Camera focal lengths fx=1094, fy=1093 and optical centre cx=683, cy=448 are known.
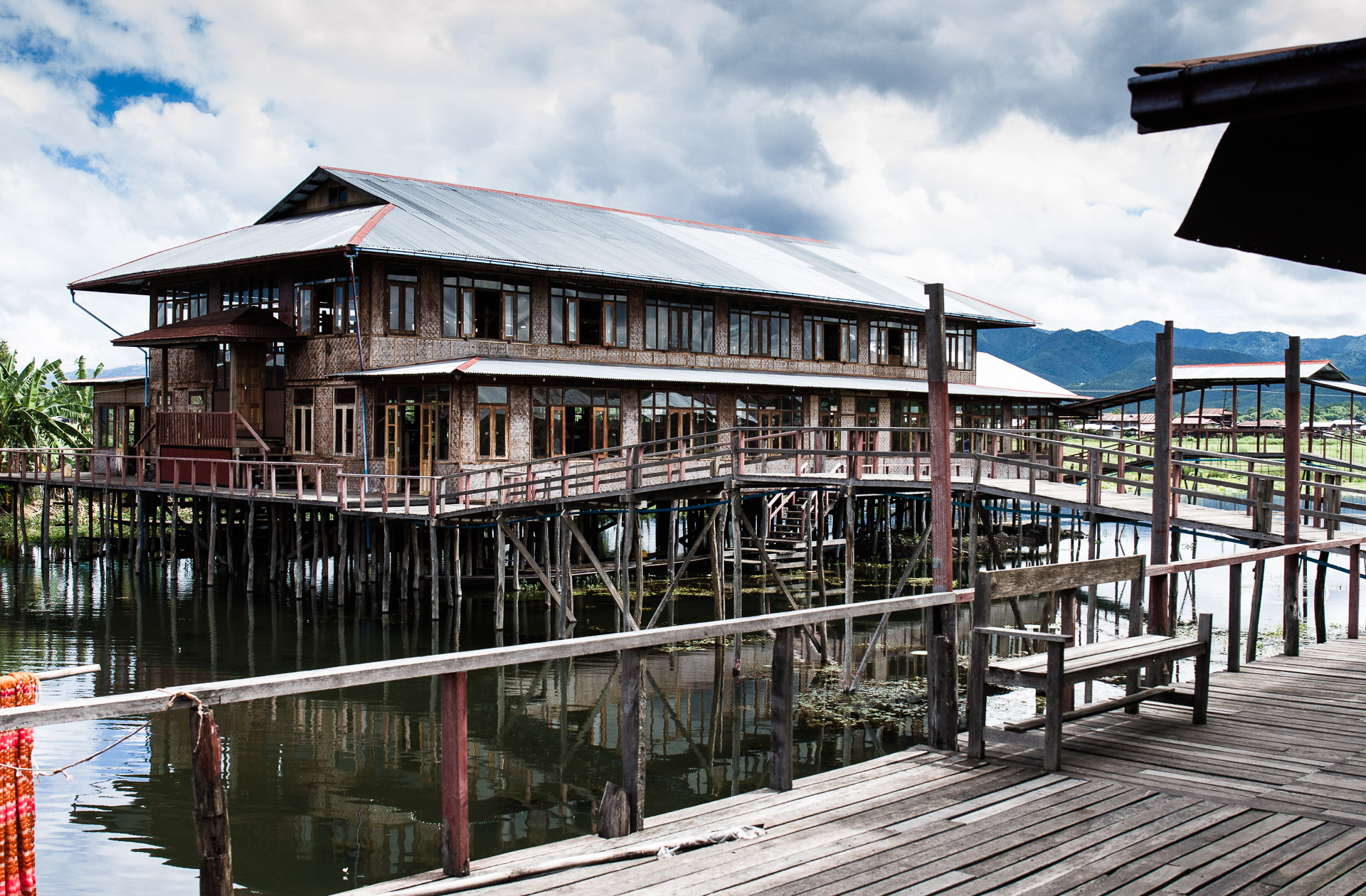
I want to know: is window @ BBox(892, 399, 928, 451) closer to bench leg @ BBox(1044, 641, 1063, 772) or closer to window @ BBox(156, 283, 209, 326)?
window @ BBox(156, 283, 209, 326)

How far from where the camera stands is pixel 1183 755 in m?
6.84

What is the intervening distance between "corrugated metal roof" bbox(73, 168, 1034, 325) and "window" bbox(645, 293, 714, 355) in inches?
39.4

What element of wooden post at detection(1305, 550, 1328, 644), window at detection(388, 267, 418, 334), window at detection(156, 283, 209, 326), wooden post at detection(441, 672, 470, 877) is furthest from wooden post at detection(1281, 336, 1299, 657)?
window at detection(156, 283, 209, 326)

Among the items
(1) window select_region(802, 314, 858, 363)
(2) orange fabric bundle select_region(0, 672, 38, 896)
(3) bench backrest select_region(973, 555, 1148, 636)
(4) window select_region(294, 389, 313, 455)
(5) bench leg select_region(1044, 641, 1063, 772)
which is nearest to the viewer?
(5) bench leg select_region(1044, 641, 1063, 772)

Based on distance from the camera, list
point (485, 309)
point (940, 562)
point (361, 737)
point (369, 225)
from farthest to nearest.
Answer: point (485, 309)
point (369, 225)
point (361, 737)
point (940, 562)

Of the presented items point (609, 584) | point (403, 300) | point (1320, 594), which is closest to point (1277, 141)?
point (1320, 594)

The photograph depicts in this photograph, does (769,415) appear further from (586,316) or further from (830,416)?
(586,316)

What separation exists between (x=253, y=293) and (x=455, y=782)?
2852 centimetres

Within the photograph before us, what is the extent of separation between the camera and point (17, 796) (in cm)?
716

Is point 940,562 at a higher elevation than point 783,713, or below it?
higher

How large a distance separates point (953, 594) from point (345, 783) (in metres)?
8.26

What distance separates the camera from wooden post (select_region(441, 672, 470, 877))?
481 centimetres

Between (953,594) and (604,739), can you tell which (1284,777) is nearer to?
(953,594)

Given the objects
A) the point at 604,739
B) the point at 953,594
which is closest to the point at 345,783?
the point at 604,739
